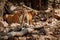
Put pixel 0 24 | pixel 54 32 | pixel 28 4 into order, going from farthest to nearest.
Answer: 1. pixel 28 4
2. pixel 0 24
3. pixel 54 32

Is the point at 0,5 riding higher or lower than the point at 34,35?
higher

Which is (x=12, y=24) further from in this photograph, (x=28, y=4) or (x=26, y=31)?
(x=28, y=4)

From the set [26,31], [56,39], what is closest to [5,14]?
[26,31]

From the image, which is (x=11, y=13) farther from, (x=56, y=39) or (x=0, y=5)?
(x=56, y=39)

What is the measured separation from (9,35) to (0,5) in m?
1.73

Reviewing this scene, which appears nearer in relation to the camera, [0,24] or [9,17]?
[0,24]

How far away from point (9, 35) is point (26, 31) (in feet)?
1.28

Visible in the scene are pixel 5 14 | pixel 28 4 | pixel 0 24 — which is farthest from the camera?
pixel 28 4

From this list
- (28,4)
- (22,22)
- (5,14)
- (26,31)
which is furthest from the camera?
(28,4)

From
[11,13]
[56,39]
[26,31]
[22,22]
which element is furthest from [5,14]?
[56,39]

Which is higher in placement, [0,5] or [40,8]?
[0,5]

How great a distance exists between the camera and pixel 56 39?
11.4 ft

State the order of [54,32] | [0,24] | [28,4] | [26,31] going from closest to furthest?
[26,31] < [54,32] < [0,24] < [28,4]

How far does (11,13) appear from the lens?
5031 millimetres
